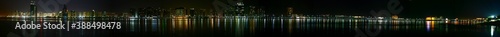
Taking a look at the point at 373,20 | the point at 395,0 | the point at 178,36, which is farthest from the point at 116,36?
the point at 373,20

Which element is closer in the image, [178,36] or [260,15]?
[178,36]

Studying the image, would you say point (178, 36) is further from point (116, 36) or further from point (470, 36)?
point (470, 36)

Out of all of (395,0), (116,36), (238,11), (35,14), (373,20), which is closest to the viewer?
(116,36)

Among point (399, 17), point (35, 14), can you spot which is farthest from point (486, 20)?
point (35, 14)

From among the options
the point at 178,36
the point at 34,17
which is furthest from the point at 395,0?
the point at 34,17

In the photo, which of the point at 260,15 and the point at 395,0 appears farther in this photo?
the point at 260,15

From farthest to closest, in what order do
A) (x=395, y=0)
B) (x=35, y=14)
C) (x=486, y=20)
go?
1. (x=35, y=14)
2. (x=486, y=20)
3. (x=395, y=0)

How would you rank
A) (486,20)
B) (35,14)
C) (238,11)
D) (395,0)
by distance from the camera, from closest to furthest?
1. (395,0)
2. (486,20)
3. (35,14)
4. (238,11)

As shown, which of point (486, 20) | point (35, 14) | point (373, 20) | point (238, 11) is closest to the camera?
point (486, 20)

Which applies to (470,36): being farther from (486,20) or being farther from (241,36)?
(486,20)
